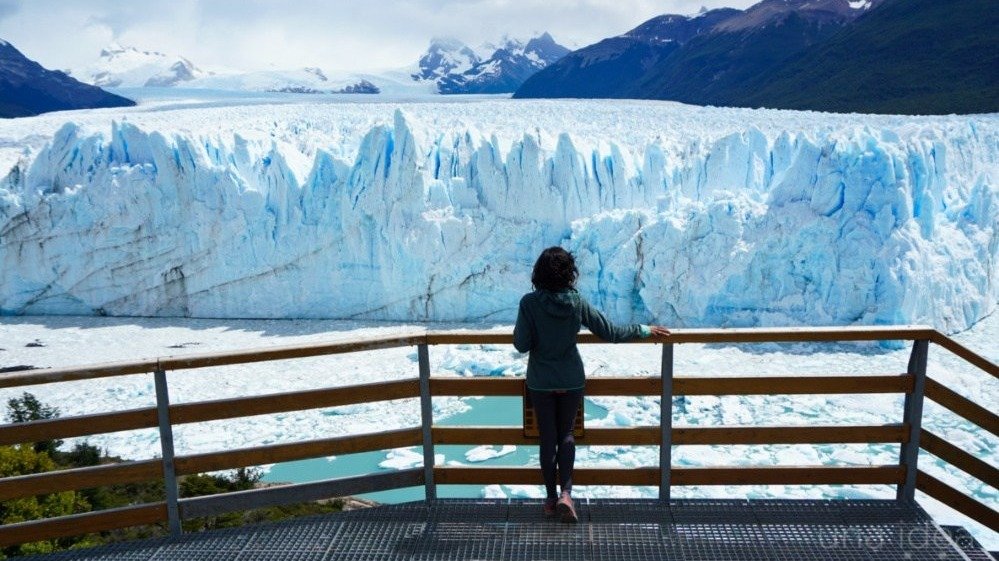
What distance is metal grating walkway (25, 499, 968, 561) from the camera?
7.97ft

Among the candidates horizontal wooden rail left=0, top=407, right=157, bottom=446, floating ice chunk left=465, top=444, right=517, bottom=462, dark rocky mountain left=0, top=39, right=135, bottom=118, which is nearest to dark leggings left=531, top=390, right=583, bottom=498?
horizontal wooden rail left=0, top=407, right=157, bottom=446

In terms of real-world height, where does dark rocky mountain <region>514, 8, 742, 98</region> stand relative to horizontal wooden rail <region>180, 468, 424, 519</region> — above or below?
above

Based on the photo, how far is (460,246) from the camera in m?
12.0

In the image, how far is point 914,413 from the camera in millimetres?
2545

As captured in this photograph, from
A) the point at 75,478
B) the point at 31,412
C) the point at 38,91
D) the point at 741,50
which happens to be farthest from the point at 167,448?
the point at 741,50

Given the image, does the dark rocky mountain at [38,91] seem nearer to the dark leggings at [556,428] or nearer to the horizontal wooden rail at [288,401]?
the horizontal wooden rail at [288,401]

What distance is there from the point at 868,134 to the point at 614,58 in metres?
50.8

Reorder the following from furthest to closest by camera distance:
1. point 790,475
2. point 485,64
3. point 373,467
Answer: point 485,64, point 373,467, point 790,475

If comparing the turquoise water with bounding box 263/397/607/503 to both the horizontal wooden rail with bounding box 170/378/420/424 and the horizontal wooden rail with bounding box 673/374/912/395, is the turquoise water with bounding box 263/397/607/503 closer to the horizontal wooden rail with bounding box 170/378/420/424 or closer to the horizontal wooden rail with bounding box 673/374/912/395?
the horizontal wooden rail with bounding box 170/378/420/424

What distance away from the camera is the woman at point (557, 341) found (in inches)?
95.0

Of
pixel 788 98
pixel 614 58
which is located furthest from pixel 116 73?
pixel 788 98

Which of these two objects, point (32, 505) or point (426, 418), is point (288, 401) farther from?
point (32, 505)

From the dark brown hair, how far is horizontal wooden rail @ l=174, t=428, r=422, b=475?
72 centimetres

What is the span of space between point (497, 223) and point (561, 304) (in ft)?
32.1
